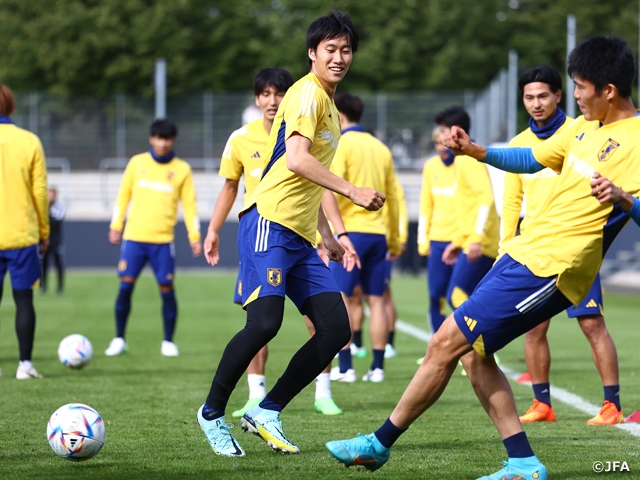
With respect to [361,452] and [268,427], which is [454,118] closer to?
[268,427]

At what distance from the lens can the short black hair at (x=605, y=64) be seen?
4.18 m

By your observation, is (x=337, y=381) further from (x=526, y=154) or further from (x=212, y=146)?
(x=212, y=146)

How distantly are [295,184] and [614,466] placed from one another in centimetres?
214

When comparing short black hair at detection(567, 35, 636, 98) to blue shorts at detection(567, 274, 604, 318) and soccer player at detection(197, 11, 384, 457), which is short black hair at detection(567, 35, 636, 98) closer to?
soccer player at detection(197, 11, 384, 457)

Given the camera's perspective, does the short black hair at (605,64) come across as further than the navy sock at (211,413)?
No

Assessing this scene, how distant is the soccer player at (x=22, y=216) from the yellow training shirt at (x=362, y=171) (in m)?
2.55

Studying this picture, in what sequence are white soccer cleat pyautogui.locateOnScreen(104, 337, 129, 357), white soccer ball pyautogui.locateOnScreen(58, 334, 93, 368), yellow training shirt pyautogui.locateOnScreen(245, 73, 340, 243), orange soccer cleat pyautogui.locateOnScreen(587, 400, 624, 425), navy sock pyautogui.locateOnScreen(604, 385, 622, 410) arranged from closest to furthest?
yellow training shirt pyautogui.locateOnScreen(245, 73, 340, 243)
orange soccer cleat pyautogui.locateOnScreen(587, 400, 624, 425)
navy sock pyautogui.locateOnScreen(604, 385, 622, 410)
white soccer ball pyautogui.locateOnScreen(58, 334, 93, 368)
white soccer cleat pyautogui.locateOnScreen(104, 337, 129, 357)

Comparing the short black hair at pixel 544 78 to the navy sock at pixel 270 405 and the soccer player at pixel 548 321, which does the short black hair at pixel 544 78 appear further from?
the navy sock at pixel 270 405

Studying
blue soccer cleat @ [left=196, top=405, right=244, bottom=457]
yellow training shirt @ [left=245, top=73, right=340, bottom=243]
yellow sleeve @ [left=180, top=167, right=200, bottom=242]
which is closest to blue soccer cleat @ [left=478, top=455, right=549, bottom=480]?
blue soccer cleat @ [left=196, top=405, right=244, bottom=457]

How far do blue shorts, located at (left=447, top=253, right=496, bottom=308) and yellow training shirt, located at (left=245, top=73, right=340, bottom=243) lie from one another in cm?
373

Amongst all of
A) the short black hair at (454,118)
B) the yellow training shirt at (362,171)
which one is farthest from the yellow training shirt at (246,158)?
the short black hair at (454,118)

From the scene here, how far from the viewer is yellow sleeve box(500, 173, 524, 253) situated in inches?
265

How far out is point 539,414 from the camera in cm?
651

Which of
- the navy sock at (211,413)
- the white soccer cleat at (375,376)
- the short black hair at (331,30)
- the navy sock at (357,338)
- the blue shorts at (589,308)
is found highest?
the short black hair at (331,30)
